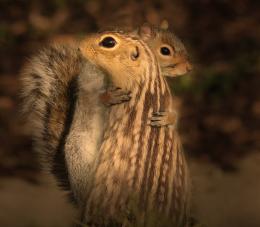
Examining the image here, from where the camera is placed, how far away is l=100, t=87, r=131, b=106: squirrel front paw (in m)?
4.04

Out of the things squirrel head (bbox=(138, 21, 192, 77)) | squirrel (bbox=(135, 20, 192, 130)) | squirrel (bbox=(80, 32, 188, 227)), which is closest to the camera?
squirrel (bbox=(80, 32, 188, 227))

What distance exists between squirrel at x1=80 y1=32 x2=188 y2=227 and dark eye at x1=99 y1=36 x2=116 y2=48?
1cm

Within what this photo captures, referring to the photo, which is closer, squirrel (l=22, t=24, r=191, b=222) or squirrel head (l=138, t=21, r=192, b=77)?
squirrel (l=22, t=24, r=191, b=222)

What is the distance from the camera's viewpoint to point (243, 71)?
26.3 ft

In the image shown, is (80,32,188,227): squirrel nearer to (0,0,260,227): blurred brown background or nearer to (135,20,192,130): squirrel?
(0,0,260,227): blurred brown background

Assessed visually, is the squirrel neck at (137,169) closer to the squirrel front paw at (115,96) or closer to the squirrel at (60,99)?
the squirrel front paw at (115,96)

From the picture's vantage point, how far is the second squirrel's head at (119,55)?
13.3ft

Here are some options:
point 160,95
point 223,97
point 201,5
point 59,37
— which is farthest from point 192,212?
point 201,5

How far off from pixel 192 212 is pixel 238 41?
454cm

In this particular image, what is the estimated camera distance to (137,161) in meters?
3.89

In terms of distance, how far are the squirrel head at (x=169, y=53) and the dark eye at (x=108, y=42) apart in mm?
1093

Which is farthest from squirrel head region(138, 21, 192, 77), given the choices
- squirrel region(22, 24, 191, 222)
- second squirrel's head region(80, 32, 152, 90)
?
second squirrel's head region(80, 32, 152, 90)

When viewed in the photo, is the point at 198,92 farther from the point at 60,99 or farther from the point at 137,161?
the point at 137,161

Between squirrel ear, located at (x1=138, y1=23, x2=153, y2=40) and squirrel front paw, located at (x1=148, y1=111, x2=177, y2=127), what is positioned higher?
squirrel ear, located at (x1=138, y1=23, x2=153, y2=40)
